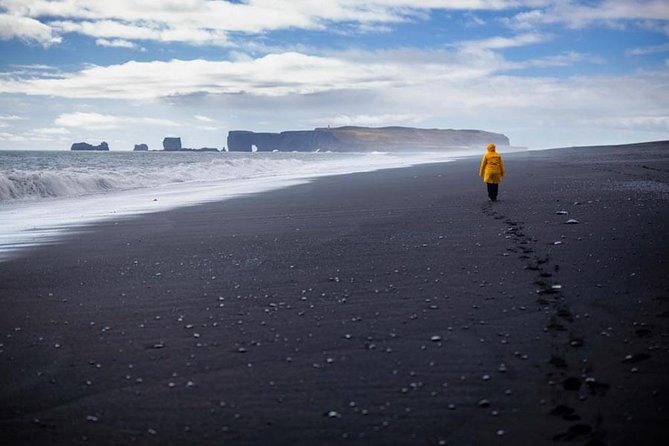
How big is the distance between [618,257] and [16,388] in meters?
5.59

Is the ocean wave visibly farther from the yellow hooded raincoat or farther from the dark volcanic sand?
the yellow hooded raincoat

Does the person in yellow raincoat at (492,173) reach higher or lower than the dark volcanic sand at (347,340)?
higher

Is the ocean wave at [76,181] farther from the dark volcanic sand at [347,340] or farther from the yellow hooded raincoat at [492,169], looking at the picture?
the yellow hooded raincoat at [492,169]

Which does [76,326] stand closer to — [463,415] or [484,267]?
[463,415]

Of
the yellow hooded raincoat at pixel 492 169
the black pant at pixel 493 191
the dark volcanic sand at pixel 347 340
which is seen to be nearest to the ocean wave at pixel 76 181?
the dark volcanic sand at pixel 347 340

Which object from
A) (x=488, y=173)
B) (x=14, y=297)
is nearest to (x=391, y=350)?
(x=14, y=297)

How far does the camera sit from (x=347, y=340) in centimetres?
396

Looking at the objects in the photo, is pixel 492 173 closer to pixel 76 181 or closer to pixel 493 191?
pixel 493 191

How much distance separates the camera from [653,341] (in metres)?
3.65

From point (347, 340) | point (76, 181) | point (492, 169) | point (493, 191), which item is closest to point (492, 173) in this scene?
point (492, 169)

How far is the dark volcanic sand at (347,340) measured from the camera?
2887 millimetres

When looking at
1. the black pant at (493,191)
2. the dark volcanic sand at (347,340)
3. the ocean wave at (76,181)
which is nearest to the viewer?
the dark volcanic sand at (347,340)

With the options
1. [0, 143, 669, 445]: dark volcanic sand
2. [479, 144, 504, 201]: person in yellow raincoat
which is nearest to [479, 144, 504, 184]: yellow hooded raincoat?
[479, 144, 504, 201]: person in yellow raincoat

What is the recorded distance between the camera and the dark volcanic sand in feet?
9.47
